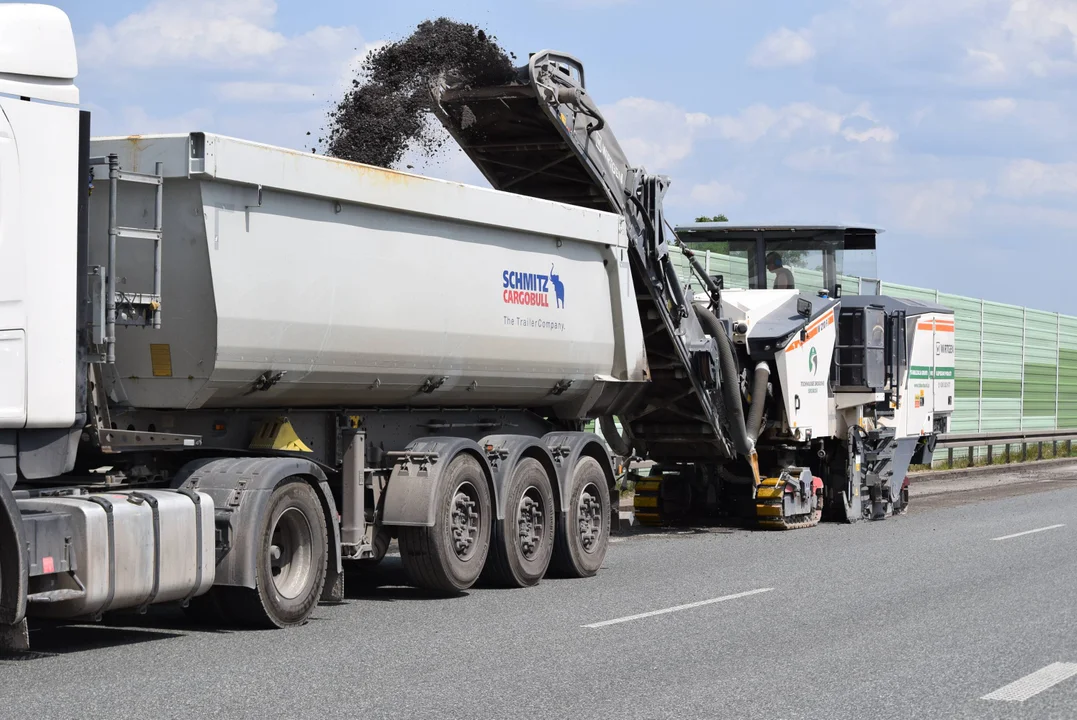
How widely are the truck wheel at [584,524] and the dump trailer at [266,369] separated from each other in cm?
3

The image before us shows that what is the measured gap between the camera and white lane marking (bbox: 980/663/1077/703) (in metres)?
7.71

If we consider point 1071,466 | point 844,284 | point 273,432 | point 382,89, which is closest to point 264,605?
point 273,432

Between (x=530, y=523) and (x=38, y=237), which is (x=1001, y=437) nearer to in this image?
(x=530, y=523)

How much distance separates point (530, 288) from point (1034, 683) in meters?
5.96

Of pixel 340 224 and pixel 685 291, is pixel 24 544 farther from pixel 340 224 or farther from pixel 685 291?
pixel 685 291

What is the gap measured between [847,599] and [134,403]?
552 cm

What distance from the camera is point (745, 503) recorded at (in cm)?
1853

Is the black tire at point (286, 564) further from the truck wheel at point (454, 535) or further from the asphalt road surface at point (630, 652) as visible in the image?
the truck wheel at point (454, 535)

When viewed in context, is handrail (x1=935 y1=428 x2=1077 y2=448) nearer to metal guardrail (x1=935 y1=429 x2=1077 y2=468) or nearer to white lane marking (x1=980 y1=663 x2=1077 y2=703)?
metal guardrail (x1=935 y1=429 x2=1077 y2=468)

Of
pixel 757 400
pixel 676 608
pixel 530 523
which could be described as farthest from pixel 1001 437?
pixel 676 608

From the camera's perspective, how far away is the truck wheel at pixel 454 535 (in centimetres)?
1159

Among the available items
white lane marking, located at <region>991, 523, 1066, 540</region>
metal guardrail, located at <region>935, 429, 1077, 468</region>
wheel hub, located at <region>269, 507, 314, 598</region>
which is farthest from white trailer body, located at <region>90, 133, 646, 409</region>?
metal guardrail, located at <region>935, 429, 1077, 468</region>

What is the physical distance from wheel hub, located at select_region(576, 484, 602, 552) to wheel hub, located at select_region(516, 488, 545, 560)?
55 centimetres

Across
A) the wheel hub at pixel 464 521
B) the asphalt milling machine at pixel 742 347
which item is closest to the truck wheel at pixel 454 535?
the wheel hub at pixel 464 521
